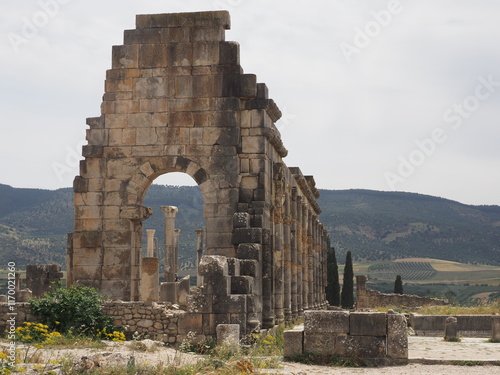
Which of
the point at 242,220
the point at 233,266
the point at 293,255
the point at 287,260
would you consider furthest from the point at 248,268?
the point at 293,255

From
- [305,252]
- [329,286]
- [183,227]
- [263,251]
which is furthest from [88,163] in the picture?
[183,227]

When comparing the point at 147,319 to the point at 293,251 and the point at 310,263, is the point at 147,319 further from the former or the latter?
the point at 310,263

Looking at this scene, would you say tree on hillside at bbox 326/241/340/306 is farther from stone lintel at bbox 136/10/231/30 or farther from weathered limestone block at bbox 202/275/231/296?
weathered limestone block at bbox 202/275/231/296

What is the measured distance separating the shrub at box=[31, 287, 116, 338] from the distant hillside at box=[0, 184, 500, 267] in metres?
73.4

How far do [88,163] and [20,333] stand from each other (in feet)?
Answer: 19.2

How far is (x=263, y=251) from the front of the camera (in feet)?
62.0

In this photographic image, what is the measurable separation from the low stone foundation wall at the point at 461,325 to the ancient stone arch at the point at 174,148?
5.27 meters

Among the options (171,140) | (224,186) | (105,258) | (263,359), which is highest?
(171,140)

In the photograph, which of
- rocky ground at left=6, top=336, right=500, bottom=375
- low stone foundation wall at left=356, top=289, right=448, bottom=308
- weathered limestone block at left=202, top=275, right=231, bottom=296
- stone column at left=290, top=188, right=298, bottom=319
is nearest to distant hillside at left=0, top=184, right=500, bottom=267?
low stone foundation wall at left=356, top=289, right=448, bottom=308

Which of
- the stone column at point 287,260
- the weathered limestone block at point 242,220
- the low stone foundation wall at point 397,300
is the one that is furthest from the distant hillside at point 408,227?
the weathered limestone block at point 242,220

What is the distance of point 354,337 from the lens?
1283 cm

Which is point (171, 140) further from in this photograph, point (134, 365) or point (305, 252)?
point (305, 252)

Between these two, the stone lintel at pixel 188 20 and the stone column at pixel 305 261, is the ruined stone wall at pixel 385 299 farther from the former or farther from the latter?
the stone lintel at pixel 188 20

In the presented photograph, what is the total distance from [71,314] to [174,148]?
5159 millimetres
